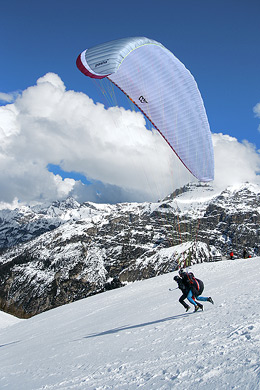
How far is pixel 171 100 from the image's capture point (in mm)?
15867

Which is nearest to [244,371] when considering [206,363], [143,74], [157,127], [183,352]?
[206,363]

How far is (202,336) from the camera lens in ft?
20.7

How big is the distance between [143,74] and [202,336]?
1328 centimetres

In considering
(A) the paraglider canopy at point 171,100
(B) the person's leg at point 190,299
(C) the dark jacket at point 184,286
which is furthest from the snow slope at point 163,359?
(A) the paraglider canopy at point 171,100

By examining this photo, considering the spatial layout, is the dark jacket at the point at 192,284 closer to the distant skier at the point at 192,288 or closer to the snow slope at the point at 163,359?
the distant skier at the point at 192,288

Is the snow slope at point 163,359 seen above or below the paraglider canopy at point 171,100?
below

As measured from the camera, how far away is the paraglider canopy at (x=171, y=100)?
1521 centimetres

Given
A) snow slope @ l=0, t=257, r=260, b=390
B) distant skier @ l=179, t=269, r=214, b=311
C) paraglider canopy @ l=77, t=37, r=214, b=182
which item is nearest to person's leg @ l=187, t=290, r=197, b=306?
distant skier @ l=179, t=269, r=214, b=311

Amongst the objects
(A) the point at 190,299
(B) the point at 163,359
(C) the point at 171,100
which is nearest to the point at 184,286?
(A) the point at 190,299

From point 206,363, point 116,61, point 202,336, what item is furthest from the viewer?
point 116,61

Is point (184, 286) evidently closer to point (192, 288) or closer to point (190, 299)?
point (192, 288)

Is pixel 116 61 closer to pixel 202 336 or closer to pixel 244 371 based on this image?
pixel 202 336

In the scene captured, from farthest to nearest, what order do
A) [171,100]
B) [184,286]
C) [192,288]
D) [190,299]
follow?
[171,100]
[184,286]
[192,288]
[190,299]

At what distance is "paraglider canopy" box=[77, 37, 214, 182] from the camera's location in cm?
1521
